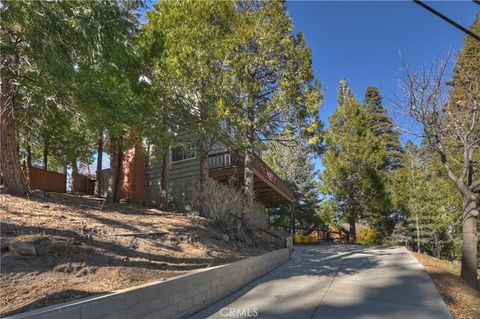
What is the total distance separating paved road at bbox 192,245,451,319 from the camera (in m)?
6.61

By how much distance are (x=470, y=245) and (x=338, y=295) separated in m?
4.10

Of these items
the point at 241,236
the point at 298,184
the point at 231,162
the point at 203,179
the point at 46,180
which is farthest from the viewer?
the point at 298,184

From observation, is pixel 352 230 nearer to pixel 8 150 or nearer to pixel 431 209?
pixel 431 209

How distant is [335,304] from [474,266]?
14.1 feet

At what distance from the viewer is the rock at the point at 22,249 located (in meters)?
5.69

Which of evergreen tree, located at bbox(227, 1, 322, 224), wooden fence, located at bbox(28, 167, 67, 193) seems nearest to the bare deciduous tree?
evergreen tree, located at bbox(227, 1, 322, 224)

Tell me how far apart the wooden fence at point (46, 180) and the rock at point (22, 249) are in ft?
38.1

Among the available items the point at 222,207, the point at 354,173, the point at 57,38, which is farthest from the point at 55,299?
the point at 354,173

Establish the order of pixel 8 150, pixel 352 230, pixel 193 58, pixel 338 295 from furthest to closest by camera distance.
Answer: pixel 352 230 → pixel 193 58 → pixel 8 150 → pixel 338 295

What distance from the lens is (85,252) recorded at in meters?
6.51

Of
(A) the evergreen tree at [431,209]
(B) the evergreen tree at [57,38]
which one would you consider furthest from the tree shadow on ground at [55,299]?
(A) the evergreen tree at [431,209]

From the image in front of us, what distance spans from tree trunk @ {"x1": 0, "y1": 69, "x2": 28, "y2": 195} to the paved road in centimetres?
609

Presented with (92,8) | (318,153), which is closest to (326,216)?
(318,153)

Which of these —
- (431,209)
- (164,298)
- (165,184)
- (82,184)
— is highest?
(82,184)
